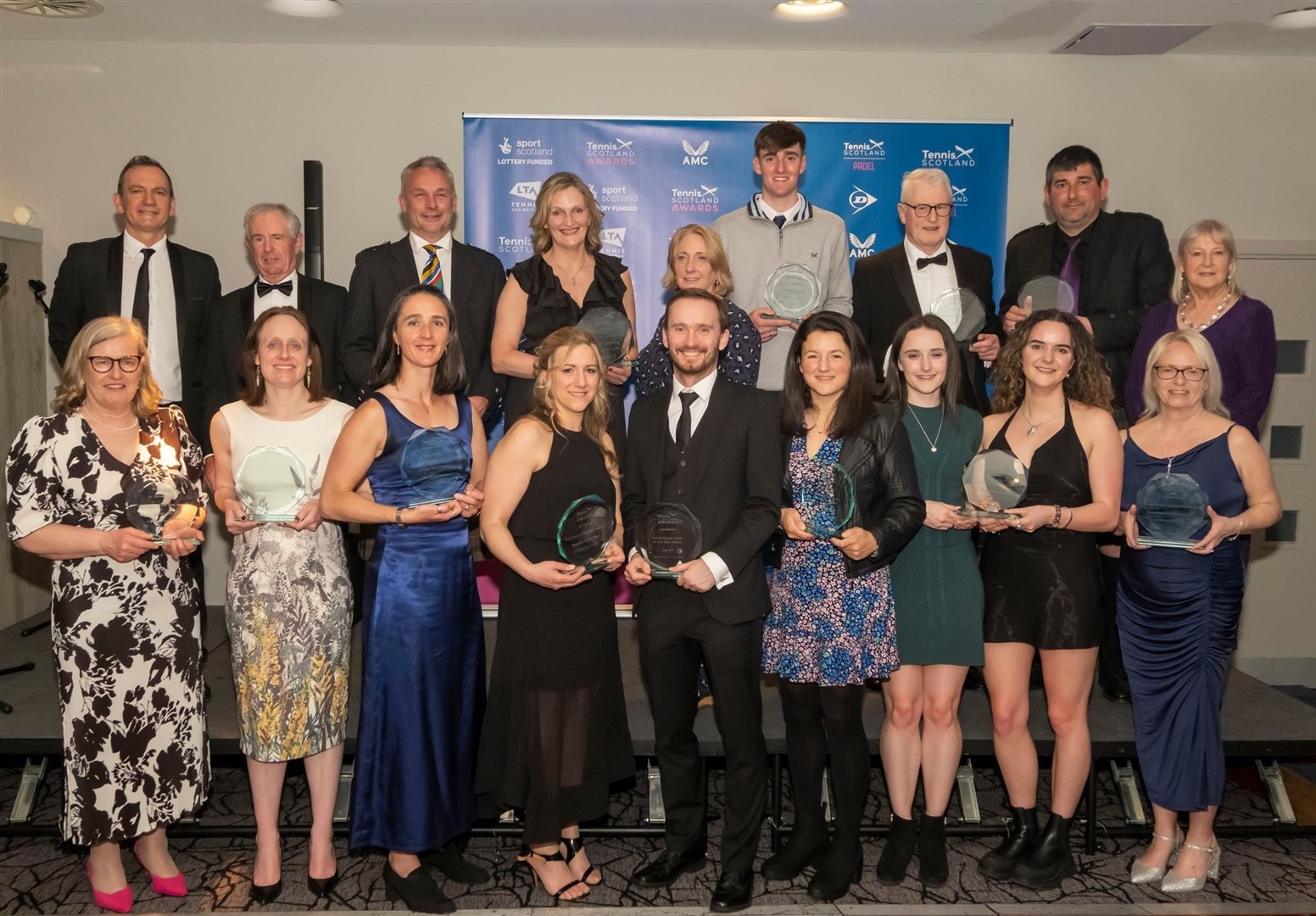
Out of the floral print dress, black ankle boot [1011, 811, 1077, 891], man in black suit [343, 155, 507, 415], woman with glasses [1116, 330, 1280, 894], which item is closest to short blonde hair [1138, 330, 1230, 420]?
woman with glasses [1116, 330, 1280, 894]

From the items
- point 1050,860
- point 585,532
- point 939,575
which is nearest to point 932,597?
point 939,575

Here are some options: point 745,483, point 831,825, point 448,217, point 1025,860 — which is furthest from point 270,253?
point 1025,860

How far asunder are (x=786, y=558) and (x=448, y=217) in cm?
211

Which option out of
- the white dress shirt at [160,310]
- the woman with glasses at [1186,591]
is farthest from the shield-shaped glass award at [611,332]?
the white dress shirt at [160,310]

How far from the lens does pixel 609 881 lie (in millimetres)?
3760

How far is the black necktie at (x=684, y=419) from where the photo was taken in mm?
3301

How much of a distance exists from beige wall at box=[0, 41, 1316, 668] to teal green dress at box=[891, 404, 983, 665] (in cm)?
330

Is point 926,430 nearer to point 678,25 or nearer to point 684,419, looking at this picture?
point 684,419

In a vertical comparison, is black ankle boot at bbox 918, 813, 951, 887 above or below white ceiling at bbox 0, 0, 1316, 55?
Result: below

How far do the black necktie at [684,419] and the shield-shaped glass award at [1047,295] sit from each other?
153 cm

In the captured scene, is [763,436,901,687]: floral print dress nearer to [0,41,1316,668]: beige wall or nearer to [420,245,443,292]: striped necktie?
[420,245,443,292]: striped necktie

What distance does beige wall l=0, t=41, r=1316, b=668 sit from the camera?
20.3 ft

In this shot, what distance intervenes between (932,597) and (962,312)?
47.2 inches

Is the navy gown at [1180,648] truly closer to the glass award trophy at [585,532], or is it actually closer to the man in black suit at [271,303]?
the glass award trophy at [585,532]
